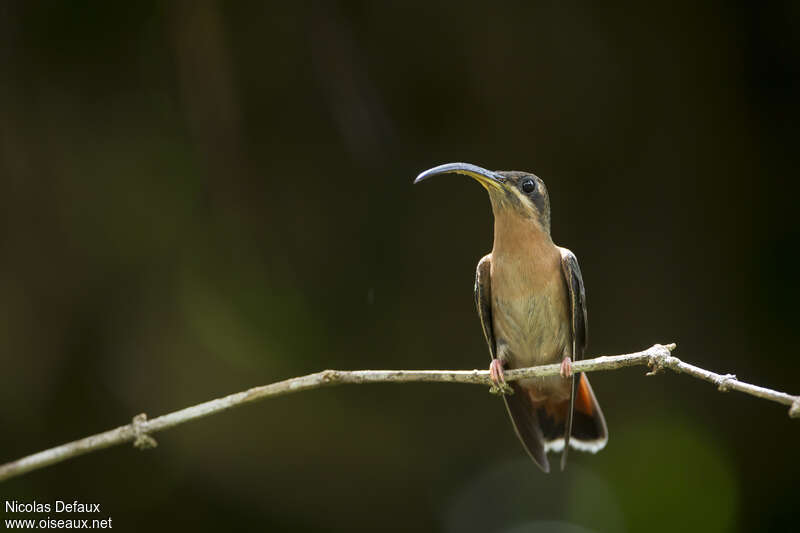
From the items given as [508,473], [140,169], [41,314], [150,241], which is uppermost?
[140,169]

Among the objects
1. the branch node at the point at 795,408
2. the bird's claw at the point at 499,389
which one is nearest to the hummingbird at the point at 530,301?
the bird's claw at the point at 499,389

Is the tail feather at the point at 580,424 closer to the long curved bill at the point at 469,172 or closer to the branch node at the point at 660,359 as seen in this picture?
the long curved bill at the point at 469,172

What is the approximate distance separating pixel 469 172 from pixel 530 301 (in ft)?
2.55

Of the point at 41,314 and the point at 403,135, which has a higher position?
the point at 403,135

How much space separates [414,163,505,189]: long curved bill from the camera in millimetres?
3549

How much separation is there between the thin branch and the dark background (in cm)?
251

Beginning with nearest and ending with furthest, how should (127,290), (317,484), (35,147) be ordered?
(35,147)
(127,290)
(317,484)

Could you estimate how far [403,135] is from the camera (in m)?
5.33

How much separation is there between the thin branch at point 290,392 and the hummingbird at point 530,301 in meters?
0.98

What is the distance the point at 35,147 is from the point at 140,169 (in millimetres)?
629

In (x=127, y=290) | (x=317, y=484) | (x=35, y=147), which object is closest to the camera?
(x=35, y=147)

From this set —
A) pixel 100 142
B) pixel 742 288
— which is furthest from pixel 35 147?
pixel 742 288

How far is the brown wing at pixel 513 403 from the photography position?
4113mm

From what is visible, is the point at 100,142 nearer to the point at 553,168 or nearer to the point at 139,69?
the point at 139,69
